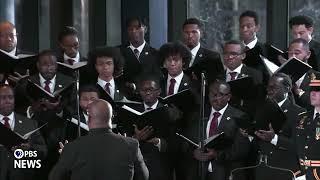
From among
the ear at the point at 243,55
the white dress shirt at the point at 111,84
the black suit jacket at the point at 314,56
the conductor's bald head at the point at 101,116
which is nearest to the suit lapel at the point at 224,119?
the ear at the point at 243,55

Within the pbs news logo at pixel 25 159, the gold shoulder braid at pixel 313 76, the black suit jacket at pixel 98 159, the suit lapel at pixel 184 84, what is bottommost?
the pbs news logo at pixel 25 159

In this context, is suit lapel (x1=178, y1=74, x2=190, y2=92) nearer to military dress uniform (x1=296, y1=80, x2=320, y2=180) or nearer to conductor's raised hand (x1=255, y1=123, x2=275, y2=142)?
conductor's raised hand (x1=255, y1=123, x2=275, y2=142)

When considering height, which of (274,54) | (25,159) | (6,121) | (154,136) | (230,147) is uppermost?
(274,54)

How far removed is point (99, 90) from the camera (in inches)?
432

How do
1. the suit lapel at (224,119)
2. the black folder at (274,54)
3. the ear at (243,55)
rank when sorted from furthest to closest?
the black folder at (274,54) → the ear at (243,55) → the suit lapel at (224,119)

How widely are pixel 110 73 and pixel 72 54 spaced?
855 millimetres

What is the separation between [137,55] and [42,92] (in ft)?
5.06

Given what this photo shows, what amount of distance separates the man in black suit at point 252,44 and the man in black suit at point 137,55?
0.97m

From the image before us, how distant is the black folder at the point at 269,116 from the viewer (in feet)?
34.7

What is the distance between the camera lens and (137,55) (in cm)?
1208

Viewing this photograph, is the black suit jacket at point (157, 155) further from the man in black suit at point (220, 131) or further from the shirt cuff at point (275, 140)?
the shirt cuff at point (275, 140)

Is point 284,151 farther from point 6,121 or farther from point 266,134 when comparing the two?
point 6,121

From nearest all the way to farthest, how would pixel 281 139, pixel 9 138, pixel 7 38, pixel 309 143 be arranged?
pixel 309 143 → pixel 9 138 → pixel 281 139 → pixel 7 38

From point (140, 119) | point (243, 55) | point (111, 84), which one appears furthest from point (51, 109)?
point (243, 55)
